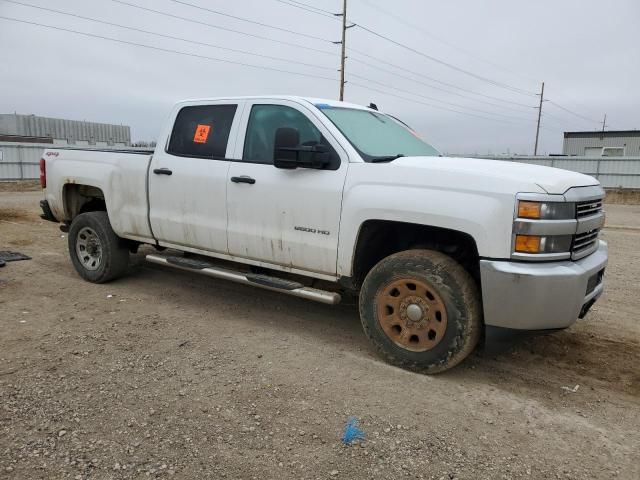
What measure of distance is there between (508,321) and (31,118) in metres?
51.1

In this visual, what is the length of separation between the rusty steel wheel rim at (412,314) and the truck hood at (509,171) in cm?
84

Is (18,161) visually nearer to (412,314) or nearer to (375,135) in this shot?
(375,135)

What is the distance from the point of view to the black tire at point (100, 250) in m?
5.80

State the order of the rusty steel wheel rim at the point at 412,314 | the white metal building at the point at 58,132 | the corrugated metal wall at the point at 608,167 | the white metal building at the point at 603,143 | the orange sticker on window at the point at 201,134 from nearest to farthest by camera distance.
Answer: the rusty steel wheel rim at the point at 412,314, the orange sticker on window at the point at 201,134, the corrugated metal wall at the point at 608,167, the white metal building at the point at 603,143, the white metal building at the point at 58,132

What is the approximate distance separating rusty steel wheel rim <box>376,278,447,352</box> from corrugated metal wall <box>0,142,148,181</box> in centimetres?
2255

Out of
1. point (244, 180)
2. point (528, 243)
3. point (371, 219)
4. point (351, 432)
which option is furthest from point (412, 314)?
point (244, 180)

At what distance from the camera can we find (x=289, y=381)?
3604 mm

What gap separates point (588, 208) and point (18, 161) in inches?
979

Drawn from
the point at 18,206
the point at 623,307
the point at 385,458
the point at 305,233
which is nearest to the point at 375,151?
the point at 305,233

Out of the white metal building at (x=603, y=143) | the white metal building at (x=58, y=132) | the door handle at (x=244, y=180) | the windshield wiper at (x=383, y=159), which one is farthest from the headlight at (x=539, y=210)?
the white metal building at (x=603, y=143)

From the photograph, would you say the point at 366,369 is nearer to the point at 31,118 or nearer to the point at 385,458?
the point at 385,458

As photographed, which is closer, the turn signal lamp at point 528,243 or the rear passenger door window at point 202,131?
the turn signal lamp at point 528,243

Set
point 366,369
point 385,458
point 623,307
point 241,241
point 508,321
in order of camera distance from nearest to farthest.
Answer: point 385,458 < point 508,321 < point 366,369 < point 241,241 < point 623,307

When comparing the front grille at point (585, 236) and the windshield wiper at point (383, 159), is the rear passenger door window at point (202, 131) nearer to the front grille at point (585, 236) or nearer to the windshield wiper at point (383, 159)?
the windshield wiper at point (383, 159)
